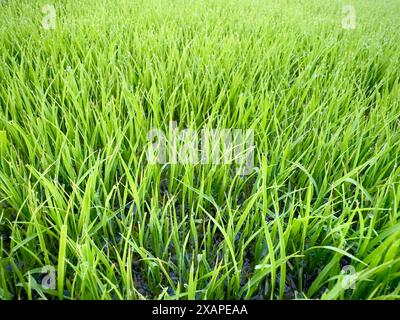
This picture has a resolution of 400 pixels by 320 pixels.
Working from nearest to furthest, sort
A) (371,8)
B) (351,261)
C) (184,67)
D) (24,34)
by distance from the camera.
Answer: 1. (351,261)
2. (184,67)
3. (24,34)
4. (371,8)

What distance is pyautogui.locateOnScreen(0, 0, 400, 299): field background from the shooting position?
0.54 meters

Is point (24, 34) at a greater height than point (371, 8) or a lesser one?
lesser

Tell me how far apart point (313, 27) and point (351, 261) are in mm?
1401

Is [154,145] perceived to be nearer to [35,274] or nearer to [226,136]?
[226,136]

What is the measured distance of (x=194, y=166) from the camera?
2.45ft

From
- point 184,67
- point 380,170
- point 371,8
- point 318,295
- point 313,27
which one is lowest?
point 318,295

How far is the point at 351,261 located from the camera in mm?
596

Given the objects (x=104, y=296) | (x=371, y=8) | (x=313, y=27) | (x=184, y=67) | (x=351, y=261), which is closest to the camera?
(x=104, y=296)

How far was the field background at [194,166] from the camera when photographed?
0.54 metres

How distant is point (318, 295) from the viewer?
564 mm

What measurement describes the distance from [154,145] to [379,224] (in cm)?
55

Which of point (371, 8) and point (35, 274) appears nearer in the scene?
point (35, 274)

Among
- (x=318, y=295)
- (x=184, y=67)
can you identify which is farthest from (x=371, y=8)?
(x=318, y=295)
